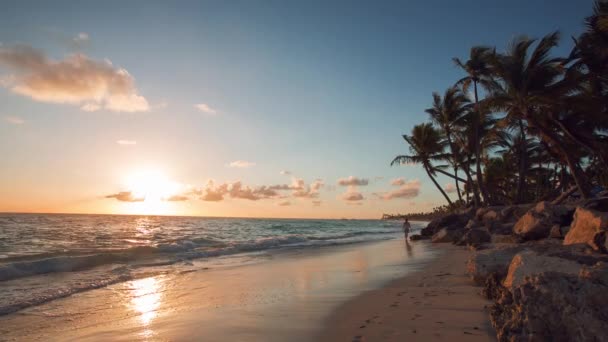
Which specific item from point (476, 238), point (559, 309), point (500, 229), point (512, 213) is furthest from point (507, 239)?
point (559, 309)

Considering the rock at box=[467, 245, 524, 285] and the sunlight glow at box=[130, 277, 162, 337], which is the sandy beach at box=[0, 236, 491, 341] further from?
the rock at box=[467, 245, 524, 285]

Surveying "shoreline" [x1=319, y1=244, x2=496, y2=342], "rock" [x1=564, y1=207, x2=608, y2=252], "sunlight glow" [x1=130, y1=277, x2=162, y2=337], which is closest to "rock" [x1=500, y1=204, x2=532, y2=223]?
"rock" [x1=564, y1=207, x2=608, y2=252]

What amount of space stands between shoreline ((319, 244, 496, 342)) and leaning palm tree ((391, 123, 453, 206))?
94.1 ft

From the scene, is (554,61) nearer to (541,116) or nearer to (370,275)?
(541,116)

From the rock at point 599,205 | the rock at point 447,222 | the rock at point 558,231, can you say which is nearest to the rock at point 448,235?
the rock at point 447,222

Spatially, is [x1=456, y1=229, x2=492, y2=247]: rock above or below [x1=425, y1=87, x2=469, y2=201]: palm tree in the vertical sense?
below

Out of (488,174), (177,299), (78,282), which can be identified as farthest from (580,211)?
(488,174)

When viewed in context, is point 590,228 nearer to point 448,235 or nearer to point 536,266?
point 536,266

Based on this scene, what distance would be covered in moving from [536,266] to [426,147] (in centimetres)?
3151

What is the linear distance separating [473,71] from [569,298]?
95.2 ft

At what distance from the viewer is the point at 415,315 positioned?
5.36 m

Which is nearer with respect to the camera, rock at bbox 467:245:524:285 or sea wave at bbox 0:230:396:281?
rock at bbox 467:245:524:285

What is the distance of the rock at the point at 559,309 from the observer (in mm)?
3121

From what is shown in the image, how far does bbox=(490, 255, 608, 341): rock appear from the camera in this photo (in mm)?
3121
